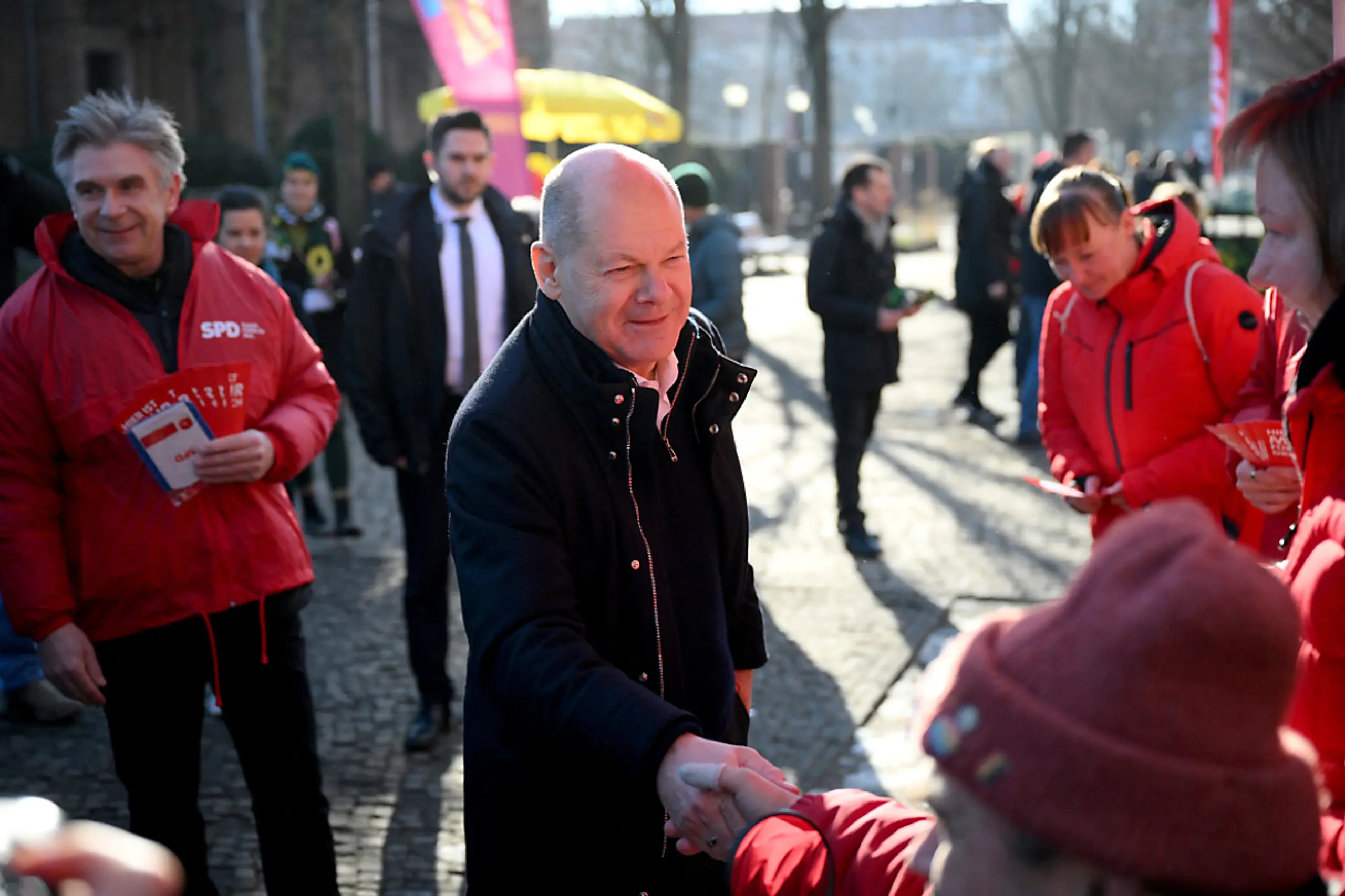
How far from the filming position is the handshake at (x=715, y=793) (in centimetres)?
200

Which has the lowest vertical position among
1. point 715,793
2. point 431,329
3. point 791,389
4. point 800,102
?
point 791,389

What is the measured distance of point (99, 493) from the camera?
3344 mm

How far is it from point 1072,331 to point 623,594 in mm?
2479

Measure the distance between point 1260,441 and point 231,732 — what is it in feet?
8.30

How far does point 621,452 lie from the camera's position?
2455 millimetres

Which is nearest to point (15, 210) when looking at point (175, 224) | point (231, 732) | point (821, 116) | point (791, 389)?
point (175, 224)

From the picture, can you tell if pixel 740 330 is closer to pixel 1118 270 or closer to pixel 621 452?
pixel 1118 270

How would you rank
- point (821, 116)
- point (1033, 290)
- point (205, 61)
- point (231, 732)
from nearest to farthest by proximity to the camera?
point (231, 732)
point (1033, 290)
point (821, 116)
point (205, 61)

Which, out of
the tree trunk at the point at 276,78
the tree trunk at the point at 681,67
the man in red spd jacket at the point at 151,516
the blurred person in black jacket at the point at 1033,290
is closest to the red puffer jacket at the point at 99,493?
the man in red spd jacket at the point at 151,516

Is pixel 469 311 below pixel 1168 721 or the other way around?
the other way around

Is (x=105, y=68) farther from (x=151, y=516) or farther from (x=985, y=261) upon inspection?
(x=151, y=516)

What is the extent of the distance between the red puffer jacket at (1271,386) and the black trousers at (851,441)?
13.3 ft

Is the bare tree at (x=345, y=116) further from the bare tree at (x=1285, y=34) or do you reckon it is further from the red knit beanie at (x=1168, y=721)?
the red knit beanie at (x=1168, y=721)

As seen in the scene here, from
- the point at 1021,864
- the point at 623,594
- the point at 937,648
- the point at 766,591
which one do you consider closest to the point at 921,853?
the point at 1021,864
